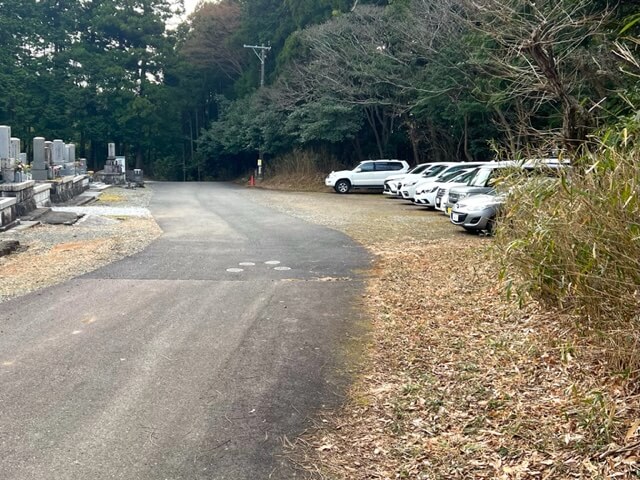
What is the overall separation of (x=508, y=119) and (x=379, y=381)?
21230mm

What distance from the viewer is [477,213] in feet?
44.3

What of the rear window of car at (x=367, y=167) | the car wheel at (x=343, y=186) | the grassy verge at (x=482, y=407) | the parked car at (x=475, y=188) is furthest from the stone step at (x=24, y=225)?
the rear window of car at (x=367, y=167)

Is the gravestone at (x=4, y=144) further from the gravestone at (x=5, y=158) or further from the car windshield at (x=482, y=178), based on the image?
the car windshield at (x=482, y=178)

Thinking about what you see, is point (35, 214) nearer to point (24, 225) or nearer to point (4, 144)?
point (24, 225)

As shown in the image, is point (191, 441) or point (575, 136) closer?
point (191, 441)

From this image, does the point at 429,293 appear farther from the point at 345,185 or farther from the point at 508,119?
the point at 345,185

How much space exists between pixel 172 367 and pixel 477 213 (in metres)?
9.68

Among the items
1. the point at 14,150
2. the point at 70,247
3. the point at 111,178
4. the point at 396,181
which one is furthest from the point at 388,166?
the point at 70,247

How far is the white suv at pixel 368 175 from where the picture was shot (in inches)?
1142

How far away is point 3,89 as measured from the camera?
139 ft

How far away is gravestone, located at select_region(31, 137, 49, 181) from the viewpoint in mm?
20406

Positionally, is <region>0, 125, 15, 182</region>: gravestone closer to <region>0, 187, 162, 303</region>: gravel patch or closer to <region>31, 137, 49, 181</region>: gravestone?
<region>0, 187, 162, 303</region>: gravel patch

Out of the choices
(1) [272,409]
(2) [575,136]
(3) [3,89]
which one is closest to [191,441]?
(1) [272,409]

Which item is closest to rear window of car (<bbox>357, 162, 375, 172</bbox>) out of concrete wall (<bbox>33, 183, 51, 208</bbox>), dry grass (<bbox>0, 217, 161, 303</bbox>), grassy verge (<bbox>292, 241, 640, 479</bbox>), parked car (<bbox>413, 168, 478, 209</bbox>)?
parked car (<bbox>413, 168, 478, 209</bbox>)
